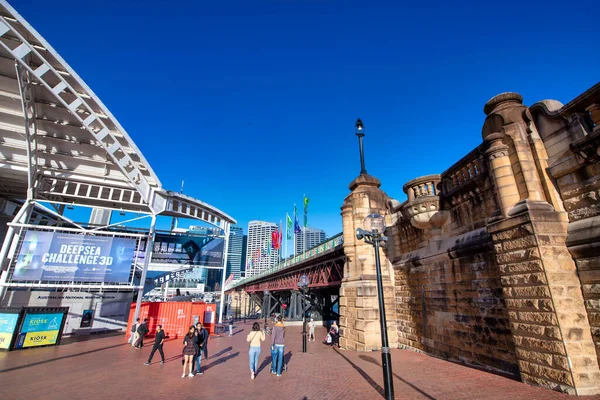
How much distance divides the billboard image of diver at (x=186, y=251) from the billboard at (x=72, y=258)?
30.7ft

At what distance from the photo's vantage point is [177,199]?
81.0ft

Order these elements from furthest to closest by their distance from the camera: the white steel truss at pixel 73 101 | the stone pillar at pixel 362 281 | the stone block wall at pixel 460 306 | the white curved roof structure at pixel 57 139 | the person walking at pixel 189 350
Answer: the white curved roof structure at pixel 57 139 < the white steel truss at pixel 73 101 < the stone pillar at pixel 362 281 < the person walking at pixel 189 350 < the stone block wall at pixel 460 306

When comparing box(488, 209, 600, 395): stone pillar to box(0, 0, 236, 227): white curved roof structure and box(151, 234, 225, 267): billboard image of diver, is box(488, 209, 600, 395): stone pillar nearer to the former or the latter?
box(0, 0, 236, 227): white curved roof structure

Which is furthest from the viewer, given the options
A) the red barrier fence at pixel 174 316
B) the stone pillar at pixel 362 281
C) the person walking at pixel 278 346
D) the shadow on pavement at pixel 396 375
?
the red barrier fence at pixel 174 316

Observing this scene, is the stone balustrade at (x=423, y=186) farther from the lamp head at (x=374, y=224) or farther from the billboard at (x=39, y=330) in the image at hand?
the billboard at (x=39, y=330)

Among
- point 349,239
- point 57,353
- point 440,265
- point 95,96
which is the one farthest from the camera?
point 95,96

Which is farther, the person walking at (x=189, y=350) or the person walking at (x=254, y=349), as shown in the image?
the person walking at (x=189, y=350)

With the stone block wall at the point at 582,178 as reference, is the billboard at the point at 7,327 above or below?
below

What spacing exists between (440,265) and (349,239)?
4.74m

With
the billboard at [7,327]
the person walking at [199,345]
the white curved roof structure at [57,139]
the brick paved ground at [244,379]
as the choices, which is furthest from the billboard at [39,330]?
the person walking at [199,345]

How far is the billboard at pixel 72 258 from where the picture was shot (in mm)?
17672

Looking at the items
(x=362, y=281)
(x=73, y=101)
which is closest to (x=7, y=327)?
(x=73, y=101)

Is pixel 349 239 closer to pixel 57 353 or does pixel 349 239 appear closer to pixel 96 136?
pixel 57 353

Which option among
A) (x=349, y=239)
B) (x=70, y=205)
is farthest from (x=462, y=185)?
(x=70, y=205)
